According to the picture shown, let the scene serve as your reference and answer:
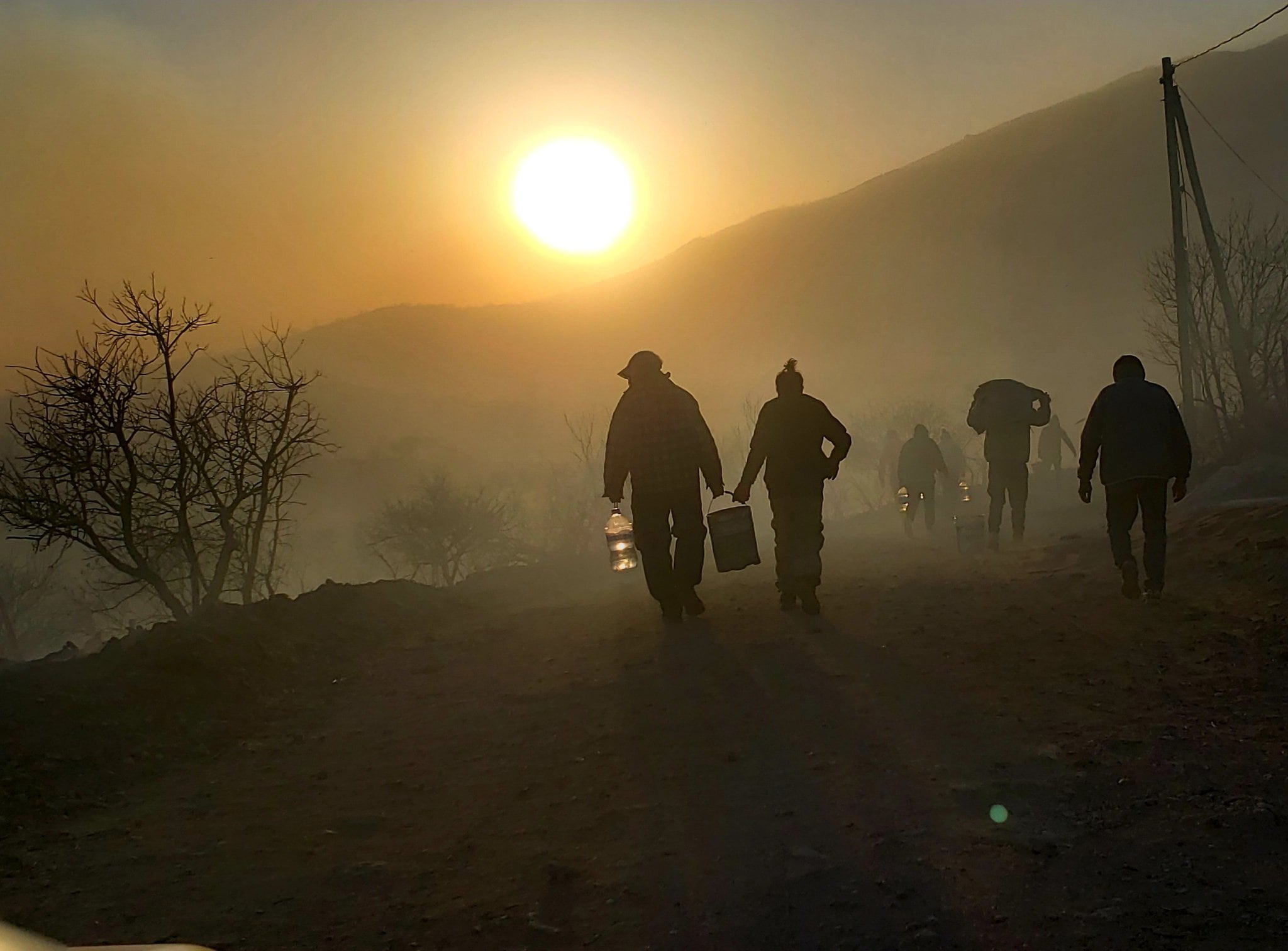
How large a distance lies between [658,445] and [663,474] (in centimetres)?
29

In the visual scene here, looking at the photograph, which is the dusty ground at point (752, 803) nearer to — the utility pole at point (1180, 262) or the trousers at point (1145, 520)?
the trousers at point (1145, 520)

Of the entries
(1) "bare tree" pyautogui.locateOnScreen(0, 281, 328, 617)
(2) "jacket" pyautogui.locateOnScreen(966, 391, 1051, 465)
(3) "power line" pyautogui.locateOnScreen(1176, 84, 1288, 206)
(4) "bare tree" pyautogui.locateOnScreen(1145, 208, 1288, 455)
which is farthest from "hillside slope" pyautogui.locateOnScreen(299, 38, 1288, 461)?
(1) "bare tree" pyautogui.locateOnScreen(0, 281, 328, 617)

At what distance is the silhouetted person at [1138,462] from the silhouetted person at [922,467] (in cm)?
891

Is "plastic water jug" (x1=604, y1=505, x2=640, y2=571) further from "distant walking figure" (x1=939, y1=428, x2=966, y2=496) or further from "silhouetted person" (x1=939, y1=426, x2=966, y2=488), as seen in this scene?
"silhouetted person" (x1=939, y1=426, x2=966, y2=488)

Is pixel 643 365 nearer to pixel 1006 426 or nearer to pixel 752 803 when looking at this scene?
pixel 752 803

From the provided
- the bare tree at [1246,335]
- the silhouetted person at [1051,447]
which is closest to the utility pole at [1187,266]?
the bare tree at [1246,335]

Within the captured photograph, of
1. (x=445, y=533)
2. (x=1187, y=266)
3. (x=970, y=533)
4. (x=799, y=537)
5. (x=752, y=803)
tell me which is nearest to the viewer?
(x=752, y=803)

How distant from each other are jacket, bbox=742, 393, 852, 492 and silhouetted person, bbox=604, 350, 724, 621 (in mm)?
471

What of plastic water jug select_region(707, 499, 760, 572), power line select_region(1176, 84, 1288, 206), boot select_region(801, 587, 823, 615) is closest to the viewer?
boot select_region(801, 587, 823, 615)

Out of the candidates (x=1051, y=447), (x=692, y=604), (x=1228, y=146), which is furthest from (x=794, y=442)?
(x=1228, y=146)

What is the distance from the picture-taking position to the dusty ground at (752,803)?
3.22 m

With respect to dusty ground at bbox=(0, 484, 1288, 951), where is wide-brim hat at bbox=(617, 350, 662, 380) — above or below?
above

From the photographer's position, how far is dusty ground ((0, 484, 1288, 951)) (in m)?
3.22

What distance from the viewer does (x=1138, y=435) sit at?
840 cm
